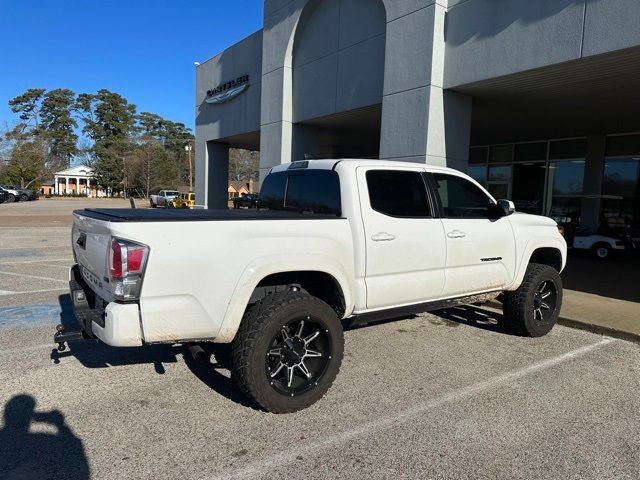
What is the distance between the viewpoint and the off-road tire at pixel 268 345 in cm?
344

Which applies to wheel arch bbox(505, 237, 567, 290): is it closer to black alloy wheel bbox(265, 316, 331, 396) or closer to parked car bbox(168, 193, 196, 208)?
black alloy wheel bbox(265, 316, 331, 396)

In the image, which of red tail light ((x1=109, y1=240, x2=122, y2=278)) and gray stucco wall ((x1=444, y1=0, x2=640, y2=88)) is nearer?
red tail light ((x1=109, y1=240, x2=122, y2=278))

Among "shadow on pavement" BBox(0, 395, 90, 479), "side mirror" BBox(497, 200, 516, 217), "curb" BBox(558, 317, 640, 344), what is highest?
"side mirror" BBox(497, 200, 516, 217)

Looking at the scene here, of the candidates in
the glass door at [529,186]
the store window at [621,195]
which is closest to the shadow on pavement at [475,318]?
the store window at [621,195]

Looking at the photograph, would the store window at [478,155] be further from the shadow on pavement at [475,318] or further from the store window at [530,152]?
the shadow on pavement at [475,318]

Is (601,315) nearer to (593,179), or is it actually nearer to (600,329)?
(600,329)

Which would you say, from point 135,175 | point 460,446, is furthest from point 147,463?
point 135,175

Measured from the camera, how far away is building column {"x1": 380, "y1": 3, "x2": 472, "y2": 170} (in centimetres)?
914

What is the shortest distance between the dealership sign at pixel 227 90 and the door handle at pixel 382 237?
13221 mm

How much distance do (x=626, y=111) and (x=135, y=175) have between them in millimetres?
74044

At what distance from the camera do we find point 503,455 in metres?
3.14

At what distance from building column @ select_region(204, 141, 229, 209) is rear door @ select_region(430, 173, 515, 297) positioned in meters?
15.5

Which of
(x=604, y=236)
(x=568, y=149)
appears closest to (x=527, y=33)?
(x=604, y=236)

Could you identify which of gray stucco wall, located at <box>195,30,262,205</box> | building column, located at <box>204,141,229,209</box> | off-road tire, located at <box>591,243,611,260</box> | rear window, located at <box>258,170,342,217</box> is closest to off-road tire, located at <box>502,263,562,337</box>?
rear window, located at <box>258,170,342,217</box>
